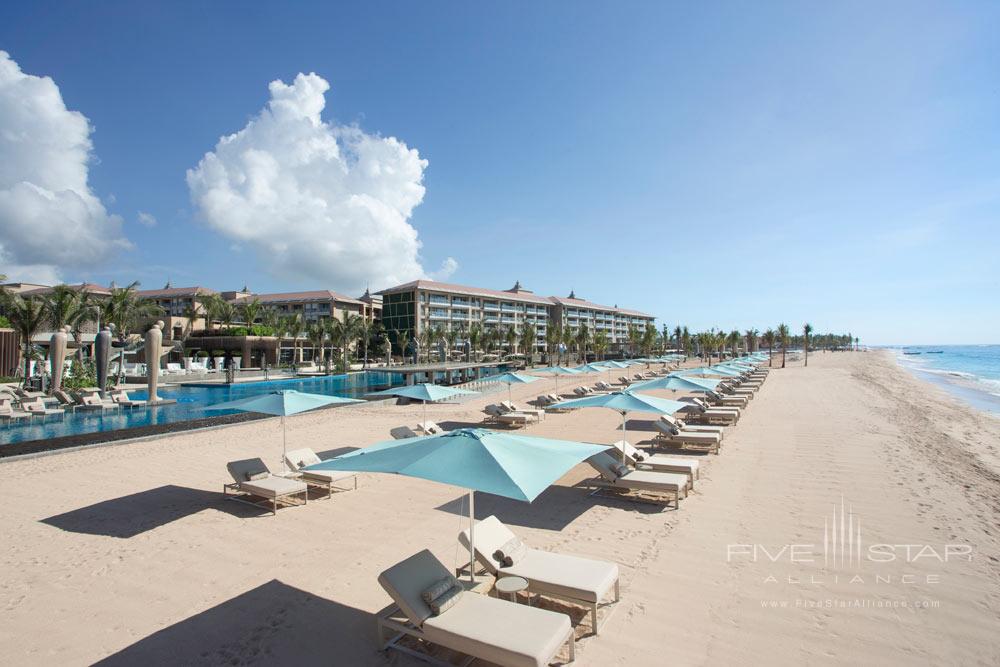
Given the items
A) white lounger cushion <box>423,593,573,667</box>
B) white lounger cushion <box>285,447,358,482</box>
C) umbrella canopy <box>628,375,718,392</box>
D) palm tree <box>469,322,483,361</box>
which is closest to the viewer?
white lounger cushion <box>423,593,573,667</box>

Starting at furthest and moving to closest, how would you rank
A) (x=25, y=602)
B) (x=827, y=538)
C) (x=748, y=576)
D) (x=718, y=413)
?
1. (x=718, y=413)
2. (x=827, y=538)
3. (x=748, y=576)
4. (x=25, y=602)

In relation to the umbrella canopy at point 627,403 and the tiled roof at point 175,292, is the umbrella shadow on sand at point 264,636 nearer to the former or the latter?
the umbrella canopy at point 627,403

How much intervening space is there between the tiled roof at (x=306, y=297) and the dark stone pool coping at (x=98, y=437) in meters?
52.4

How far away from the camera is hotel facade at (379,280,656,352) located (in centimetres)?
6725

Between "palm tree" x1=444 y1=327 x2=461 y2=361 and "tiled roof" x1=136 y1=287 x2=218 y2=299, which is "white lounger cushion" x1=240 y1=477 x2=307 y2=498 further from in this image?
"tiled roof" x1=136 y1=287 x2=218 y2=299

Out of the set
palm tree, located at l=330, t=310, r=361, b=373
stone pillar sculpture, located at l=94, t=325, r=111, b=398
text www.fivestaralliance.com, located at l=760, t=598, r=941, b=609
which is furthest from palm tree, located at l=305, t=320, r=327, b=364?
text www.fivestaralliance.com, located at l=760, t=598, r=941, b=609

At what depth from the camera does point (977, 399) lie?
28.7 m

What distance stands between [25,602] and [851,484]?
39.2ft

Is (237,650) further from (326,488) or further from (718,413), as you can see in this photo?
(718,413)

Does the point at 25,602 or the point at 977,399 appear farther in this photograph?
the point at 977,399

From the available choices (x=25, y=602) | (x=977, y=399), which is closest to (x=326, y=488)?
(x=25, y=602)

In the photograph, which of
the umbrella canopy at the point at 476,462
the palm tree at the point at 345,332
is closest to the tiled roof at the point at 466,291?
the palm tree at the point at 345,332

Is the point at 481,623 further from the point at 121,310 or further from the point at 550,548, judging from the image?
the point at 121,310

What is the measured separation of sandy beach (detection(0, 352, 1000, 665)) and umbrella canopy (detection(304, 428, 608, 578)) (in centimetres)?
145
